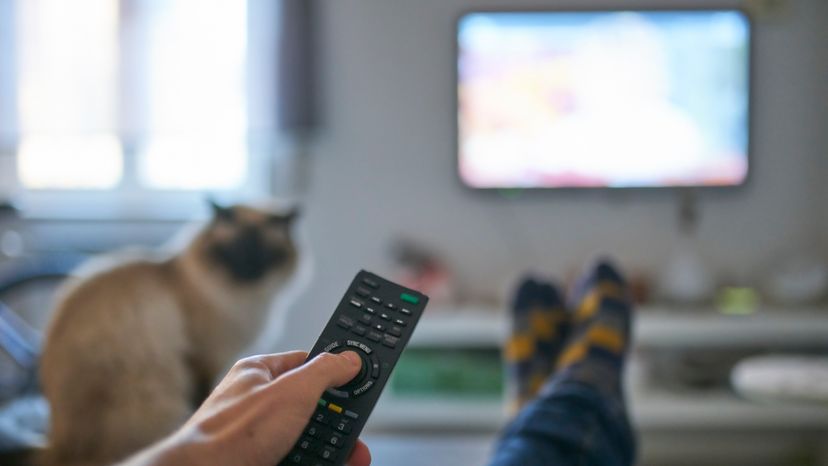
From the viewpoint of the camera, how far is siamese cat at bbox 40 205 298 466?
132 cm

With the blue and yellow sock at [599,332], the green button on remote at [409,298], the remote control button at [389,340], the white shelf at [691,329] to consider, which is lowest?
the white shelf at [691,329]

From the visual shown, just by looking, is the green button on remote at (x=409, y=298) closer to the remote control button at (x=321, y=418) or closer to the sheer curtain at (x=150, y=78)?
the remote control button at (x=321, y=418)

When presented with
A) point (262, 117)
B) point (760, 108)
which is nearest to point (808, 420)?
point (760, 108)

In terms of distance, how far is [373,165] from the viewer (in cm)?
266

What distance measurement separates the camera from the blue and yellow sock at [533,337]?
1726 millimetres

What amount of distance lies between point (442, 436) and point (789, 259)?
1224mm

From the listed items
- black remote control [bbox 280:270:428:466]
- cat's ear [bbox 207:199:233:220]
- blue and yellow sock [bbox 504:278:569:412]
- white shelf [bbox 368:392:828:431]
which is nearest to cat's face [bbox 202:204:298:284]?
cat's ear [bbox 207:199:233:220]

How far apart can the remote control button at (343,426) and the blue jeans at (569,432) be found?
0.37 meters

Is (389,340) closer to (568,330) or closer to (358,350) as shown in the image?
(358,350)

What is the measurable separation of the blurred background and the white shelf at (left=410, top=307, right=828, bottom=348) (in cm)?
8

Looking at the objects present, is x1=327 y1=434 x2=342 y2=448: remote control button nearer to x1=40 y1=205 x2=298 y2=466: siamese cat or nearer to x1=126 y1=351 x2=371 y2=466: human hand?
x1=126 y1=351 x2=371 y2=466: human hand

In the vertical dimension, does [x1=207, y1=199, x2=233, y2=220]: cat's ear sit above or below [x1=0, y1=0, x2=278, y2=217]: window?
below

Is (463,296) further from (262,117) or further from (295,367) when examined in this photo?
(295,367)

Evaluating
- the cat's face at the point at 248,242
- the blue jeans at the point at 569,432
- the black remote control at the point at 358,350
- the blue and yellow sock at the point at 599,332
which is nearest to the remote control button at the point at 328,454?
the black remote control at the point at 358,350
